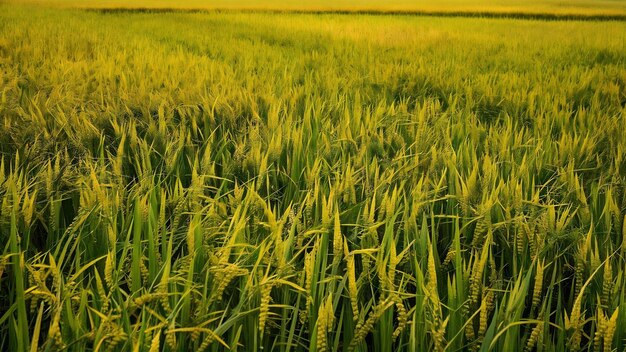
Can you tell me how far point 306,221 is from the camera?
0.91 m

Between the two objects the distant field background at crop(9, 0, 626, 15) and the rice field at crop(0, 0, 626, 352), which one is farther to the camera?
the distant field background at crop(9, 0, 626, 15)

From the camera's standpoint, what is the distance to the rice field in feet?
2.06

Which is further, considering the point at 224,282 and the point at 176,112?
the point at 176,112

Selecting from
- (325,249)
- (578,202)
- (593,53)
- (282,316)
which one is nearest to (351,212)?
(325,249)

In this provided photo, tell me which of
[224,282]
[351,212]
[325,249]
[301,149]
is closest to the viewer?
[224,282]

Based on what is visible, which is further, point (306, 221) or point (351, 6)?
point (351, 6)

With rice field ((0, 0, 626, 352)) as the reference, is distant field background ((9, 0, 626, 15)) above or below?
above

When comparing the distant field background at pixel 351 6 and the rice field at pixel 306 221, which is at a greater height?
the distant field background at pixel 351 6

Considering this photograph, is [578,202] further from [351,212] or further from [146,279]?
[146,279]

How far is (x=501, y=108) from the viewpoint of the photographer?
7.56 feet

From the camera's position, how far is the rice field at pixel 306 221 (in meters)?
0.63

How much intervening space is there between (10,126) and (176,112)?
59 centimetres

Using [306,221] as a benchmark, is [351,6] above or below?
above

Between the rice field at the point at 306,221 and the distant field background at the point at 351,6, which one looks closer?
the rice field at the point at 306,221
